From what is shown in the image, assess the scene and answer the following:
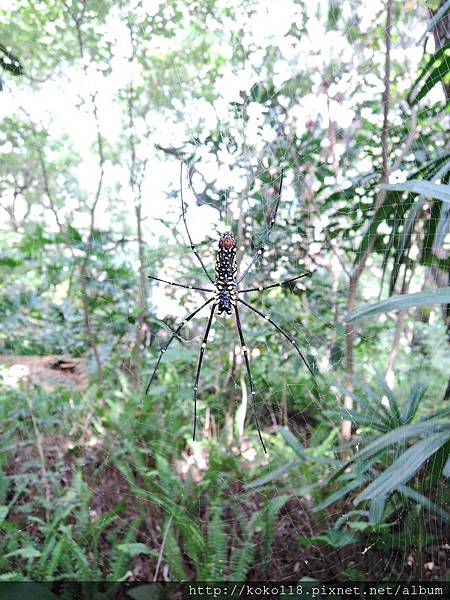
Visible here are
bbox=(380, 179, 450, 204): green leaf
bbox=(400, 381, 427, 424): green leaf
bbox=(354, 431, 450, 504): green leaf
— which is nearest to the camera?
bbox=(380, 179, 450, 204): green leaf

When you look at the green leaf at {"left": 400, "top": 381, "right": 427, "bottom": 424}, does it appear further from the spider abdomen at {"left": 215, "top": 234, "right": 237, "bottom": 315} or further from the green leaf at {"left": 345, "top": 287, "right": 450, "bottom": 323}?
the spider abdomen at {"left": 215, "top": 234, "right": 237, "bottom": 315}

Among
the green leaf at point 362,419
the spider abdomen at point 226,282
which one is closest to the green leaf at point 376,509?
the green leaf at point 362,419

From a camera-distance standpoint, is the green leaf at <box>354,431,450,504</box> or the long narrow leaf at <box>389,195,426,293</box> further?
the long narrow leaf at <box>389,195,426,293</box>

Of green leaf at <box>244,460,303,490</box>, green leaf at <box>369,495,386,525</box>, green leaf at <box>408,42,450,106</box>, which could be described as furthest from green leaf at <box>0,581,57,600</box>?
green leaf at <box>408,42,450,106</box>

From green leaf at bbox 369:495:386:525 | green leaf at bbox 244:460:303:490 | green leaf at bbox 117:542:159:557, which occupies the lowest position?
green leaf at bbox 117:542:159:557

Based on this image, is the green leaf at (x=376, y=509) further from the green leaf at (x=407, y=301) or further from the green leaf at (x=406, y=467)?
the green leaf at (x=407, y=301)

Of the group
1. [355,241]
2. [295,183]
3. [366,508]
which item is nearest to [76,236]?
[295,183]

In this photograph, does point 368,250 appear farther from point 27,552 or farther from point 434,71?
point 27,552
